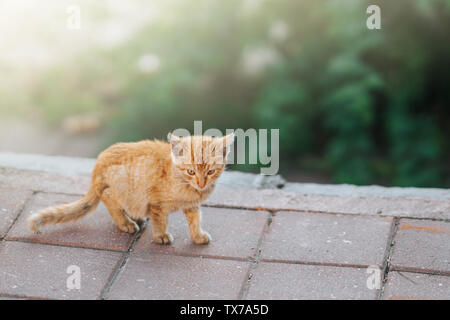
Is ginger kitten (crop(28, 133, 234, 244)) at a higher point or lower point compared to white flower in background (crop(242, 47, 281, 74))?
lower

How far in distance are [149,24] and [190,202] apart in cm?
251

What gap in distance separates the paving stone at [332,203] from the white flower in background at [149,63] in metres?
1.81

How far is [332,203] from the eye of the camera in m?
3.06

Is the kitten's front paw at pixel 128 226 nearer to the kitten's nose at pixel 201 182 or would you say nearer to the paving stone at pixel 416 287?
the kitten's nose at pixel 201 182

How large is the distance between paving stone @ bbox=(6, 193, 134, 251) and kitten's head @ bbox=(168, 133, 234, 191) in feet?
1.46

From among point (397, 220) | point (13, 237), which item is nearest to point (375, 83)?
point (397, 220)

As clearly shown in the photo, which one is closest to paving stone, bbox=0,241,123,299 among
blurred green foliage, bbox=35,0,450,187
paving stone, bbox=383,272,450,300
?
paving stone, bbox=383,272,450,300

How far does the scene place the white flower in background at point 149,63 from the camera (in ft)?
15.4

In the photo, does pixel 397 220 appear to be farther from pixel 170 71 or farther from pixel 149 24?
pixel 149 24

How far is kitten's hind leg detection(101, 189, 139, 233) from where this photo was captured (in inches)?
109

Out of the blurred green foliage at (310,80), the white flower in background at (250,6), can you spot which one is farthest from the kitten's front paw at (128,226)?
the white flower in background at (250,6)

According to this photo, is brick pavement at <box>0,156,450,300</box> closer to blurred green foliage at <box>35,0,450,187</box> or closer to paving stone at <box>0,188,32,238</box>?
paving stone at <box>0,188,32,238</box>

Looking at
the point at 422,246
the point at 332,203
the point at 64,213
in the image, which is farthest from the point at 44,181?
the point at 422,246
